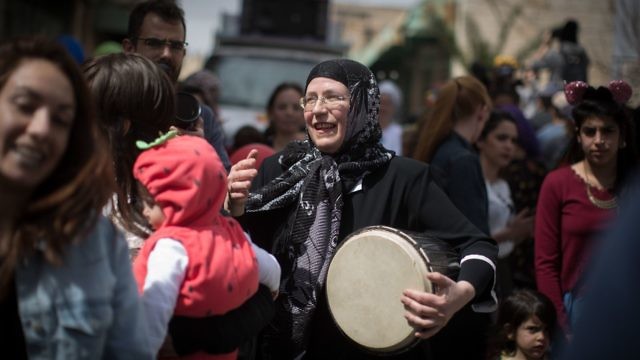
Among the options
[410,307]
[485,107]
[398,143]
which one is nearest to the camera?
[410,307]

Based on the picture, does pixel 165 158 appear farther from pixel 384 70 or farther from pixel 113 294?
pixel 384 70

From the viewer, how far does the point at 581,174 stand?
17.9 ft

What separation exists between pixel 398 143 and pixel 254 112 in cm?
254

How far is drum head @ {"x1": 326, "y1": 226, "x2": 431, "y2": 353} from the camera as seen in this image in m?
3.57

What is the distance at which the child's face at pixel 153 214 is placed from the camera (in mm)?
2926

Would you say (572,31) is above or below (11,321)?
above

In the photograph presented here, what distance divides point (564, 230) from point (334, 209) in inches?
74.6

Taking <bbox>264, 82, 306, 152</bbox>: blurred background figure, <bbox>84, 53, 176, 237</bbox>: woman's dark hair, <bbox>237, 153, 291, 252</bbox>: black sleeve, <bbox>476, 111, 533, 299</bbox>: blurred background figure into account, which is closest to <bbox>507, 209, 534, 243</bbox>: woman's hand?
<bbox>476, 111, 533, 299</bbox>: blurred background figure

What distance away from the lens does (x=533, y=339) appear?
555cm

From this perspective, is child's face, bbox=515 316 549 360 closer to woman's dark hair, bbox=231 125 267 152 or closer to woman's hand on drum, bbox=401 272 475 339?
woman's hand on drum, bbox=401 272 475 339

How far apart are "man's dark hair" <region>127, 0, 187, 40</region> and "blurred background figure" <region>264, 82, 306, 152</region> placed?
2788 millimetres

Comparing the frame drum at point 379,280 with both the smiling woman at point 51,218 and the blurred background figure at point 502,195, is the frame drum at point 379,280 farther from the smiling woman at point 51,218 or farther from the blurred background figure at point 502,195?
the blurred background figure at point 502,195

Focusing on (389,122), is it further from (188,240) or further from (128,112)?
(188,240)

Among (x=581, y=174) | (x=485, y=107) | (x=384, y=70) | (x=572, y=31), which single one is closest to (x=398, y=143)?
(x=572, y=31)
